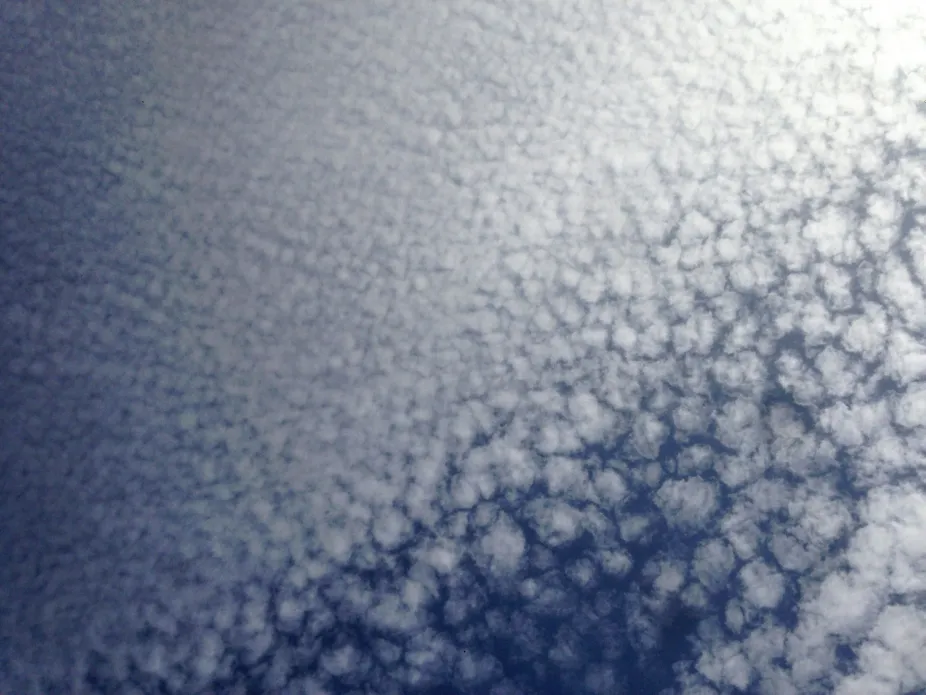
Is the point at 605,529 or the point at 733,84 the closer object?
the point at 605,529

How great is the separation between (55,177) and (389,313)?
1.47ft

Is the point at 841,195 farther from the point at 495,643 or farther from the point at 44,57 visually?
the point at 44,57

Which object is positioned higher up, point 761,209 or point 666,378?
point 761,209

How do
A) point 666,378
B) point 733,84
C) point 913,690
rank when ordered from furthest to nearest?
1. point 733,84
2. point 666,378
3. point 913,690

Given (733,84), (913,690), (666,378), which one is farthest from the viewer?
(733,84)

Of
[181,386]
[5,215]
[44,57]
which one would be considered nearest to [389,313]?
[181,386]

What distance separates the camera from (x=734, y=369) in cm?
92

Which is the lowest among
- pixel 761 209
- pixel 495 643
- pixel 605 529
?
pixel 495 643

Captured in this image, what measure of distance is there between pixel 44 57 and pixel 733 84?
33.8 inches

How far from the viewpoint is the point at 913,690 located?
0.78 m

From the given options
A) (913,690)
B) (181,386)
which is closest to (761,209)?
(913,690)

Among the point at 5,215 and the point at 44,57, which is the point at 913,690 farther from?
the point at 44,57

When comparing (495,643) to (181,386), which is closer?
(495,643)

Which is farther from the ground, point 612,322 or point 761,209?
point 761,209
